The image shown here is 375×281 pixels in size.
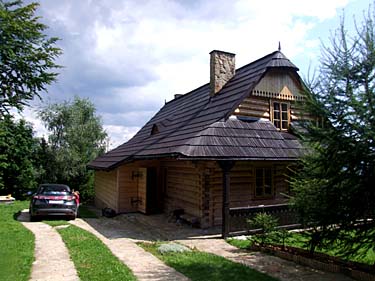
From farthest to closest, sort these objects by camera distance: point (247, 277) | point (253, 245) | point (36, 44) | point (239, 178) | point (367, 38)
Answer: point (36, 44) < point (239, 178) < point (253, 245) < point (247, 277) < point (367, 38)

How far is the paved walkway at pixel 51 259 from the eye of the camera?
6370 millimetres

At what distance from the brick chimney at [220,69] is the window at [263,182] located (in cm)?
443

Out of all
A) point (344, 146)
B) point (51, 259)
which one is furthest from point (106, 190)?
point (344, 146)

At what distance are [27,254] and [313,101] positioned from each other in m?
7.23

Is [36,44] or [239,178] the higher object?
[36,44]

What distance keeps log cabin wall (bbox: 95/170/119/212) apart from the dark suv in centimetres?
275

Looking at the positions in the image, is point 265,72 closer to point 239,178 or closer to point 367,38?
point 239,178

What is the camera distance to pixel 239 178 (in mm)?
12953

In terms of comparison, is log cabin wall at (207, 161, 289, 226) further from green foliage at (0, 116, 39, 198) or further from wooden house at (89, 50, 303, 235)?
green foliage at (0, 116, 39, 198)

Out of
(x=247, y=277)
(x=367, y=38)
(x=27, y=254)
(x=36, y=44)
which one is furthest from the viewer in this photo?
(x=36, y=44)

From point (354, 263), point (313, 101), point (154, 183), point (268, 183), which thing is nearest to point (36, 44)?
point (154, 183)

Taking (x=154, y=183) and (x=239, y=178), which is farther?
(x=154, y=183)

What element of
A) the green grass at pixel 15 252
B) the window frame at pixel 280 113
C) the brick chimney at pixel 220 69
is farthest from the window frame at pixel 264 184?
the green grass at pixel 15 252

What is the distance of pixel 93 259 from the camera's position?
755 cm
